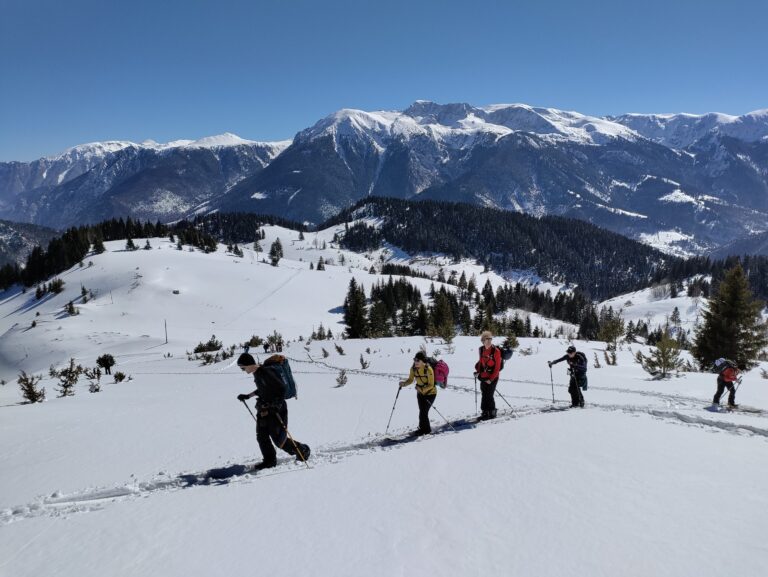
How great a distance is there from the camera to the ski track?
6656 millimetres

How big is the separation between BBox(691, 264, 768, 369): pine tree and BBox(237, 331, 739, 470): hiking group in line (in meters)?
21.6

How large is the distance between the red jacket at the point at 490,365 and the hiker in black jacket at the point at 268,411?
4.93m

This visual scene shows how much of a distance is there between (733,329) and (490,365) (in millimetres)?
28632

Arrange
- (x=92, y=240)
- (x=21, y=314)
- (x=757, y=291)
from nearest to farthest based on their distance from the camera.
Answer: (x=21, y=314), (x=92, y=240), (x=757, y=291)

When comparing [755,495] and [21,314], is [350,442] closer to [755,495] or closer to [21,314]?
[755,495]

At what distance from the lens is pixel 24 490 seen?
7.56 m

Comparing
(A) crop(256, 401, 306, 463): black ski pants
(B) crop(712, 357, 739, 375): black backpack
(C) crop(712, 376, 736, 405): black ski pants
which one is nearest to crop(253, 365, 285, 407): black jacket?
(A) crop(256, 401, 306, 463): black ski pants

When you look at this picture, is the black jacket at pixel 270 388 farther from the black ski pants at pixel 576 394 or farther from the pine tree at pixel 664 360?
the pine tree at pixel 664 360

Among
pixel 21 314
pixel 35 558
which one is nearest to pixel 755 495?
pixel 35 558

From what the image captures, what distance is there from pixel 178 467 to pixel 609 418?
951 centimetres

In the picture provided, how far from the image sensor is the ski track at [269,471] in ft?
21.8

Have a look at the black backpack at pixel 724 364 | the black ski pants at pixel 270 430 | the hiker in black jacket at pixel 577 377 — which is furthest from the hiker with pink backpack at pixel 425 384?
the black backpack at pixel 724 364

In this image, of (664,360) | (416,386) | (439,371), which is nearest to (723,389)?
(664,360)

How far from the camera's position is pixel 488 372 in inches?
433
